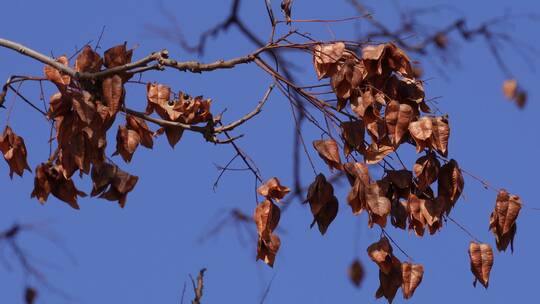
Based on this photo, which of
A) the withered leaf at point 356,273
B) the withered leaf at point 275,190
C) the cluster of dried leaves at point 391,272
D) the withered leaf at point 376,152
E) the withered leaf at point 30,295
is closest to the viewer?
the withered leaf at point 376,152

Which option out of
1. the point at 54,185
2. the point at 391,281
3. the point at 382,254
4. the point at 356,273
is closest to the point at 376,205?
the point at 382,254

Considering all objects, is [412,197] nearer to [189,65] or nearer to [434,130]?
[434,130]

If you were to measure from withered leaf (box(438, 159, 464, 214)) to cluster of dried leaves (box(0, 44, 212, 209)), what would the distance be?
90 centimetres

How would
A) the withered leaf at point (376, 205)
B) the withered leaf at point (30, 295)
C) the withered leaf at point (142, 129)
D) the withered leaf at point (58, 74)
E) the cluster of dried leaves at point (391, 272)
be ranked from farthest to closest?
1. the withered leaf at point (30, 295)
2. the withered leaf at point (142, 129)
3. the withered leaf at point (58, 74)
4. the cluster of dried leaves at point (391, 272)
5. the withered leaf at point (376, 205)

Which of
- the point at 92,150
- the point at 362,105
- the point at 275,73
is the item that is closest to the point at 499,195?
the point at 362,105

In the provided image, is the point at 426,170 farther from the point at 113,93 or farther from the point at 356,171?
the point at 113,93

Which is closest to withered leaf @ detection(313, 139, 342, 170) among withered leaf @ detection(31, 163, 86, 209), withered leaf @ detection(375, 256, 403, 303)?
withered leaf @ detection(375, 256, 403, 303)

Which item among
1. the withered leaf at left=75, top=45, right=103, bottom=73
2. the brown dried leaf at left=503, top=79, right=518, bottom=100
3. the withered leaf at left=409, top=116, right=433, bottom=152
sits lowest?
the withered leaf at left=409, top=116, right=433, bottom=152

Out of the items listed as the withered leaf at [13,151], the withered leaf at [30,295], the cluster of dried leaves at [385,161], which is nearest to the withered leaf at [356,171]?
the cluster of dried leaves at [385,161]

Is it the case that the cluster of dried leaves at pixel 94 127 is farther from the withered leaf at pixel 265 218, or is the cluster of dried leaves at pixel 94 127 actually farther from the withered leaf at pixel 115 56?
the withered leaf at pixel 265 218

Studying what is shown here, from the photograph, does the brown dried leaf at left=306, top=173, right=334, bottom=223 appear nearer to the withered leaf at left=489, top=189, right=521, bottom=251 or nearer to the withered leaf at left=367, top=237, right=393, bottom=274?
the withered leaf at left=367, top=237, right=393, bottom=274

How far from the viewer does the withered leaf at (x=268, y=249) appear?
4.17 metres

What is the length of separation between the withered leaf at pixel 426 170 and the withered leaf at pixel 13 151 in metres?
1.50

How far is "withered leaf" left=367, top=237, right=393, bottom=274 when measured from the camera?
13.4 feet
